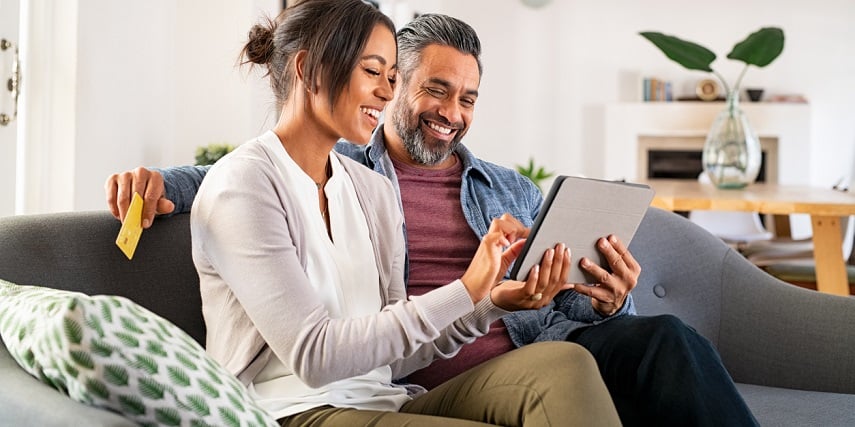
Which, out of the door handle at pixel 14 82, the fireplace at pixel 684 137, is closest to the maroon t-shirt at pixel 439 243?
the door handle at pixel 14 82

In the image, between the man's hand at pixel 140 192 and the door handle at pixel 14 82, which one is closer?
the man's hand at pixel 140 192

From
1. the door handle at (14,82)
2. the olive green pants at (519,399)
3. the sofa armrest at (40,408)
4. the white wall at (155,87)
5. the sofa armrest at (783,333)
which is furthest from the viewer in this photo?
the white wall at (155,87)

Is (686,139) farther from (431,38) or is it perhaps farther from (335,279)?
(335,279)

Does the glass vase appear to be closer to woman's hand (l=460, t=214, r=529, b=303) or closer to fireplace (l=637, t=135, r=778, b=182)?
woman's hand (l=460, t=214, r=529, b=303)

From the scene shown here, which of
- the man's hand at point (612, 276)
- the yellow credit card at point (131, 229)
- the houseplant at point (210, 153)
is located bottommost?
the man's hand at point (612, 276)

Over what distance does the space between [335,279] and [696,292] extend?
1.00 m

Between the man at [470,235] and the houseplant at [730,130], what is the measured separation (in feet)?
7.68

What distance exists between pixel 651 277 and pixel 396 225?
2.43 ft

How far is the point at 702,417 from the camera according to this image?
1.48 meters

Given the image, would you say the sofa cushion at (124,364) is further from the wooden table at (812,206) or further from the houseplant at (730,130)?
the houseplant at (730,130)

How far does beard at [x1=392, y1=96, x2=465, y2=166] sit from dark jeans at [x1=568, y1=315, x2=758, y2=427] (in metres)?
0.53

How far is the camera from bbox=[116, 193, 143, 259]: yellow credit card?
142cm

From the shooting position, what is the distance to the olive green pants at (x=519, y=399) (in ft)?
4.20

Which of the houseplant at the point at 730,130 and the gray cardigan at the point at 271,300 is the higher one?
the houseplant at the point at 730,130
